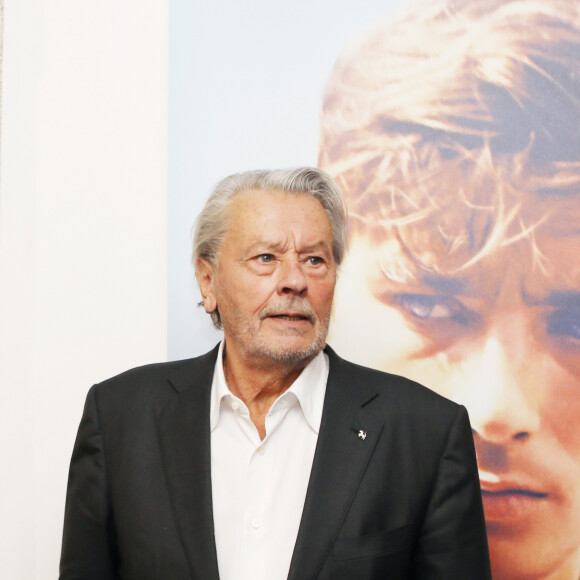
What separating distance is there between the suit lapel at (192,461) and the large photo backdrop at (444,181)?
1.34 ft

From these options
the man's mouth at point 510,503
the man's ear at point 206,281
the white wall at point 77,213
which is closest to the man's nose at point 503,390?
the man's mouth at point 510,503

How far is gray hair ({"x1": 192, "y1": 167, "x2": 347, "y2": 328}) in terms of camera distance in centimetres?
162

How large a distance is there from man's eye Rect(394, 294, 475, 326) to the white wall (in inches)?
24.7

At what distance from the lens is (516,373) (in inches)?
71.6

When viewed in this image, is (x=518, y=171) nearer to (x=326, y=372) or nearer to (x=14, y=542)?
(x=326, y=372)

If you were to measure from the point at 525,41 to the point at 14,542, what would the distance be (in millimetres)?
1773

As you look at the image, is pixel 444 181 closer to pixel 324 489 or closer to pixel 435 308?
pixel 435 308

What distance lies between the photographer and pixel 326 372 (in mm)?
1634

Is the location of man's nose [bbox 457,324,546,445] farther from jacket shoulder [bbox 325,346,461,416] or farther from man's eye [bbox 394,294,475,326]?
jacket shoulder [bbox 325,346,461,416]

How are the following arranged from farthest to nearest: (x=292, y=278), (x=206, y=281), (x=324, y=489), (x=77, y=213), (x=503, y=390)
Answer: (x=77, y=213), (x=503, y=390), (x=206, y=281), (x=292, y=278), (x=324, y=489)

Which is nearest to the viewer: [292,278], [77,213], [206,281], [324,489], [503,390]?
[324,489]

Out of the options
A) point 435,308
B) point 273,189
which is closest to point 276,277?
point 273,189

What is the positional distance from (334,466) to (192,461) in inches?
10.8

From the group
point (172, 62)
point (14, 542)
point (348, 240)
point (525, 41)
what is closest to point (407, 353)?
point (348, 240)
